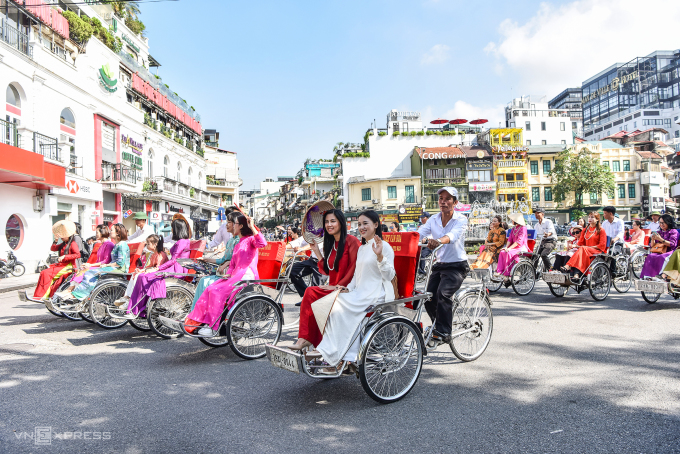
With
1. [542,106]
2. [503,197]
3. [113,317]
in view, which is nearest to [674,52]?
[542,106]

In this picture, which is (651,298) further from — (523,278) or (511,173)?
(511,173)

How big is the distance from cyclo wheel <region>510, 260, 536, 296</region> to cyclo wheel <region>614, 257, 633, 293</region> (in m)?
1.59

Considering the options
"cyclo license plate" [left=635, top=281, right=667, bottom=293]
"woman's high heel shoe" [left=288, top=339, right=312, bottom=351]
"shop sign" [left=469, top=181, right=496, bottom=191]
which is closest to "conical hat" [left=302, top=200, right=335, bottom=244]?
"woman's high heel shoe" [left=288, top=339, right=312, bottom=351]

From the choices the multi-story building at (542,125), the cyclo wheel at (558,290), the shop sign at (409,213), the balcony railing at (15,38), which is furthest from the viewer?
the multi-story building at (542,125)

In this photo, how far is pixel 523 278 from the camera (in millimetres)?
9930

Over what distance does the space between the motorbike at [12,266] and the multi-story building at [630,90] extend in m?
96.6

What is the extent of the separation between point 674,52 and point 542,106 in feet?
199

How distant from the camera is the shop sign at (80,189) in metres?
20.5

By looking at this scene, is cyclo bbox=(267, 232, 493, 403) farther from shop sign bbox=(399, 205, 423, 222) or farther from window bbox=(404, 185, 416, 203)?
window bbox=(404, 185, 416, 203)

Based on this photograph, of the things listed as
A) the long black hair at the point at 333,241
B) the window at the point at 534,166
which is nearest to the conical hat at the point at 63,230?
the long black hair at the point at 333,241

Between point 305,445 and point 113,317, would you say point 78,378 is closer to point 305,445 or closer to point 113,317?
point 113,317

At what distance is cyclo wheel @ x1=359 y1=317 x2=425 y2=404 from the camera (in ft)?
12.4

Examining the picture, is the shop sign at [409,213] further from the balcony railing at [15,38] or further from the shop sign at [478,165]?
the balcony railing at [15,38]

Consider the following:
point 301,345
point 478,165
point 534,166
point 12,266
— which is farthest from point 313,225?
point 534,166
